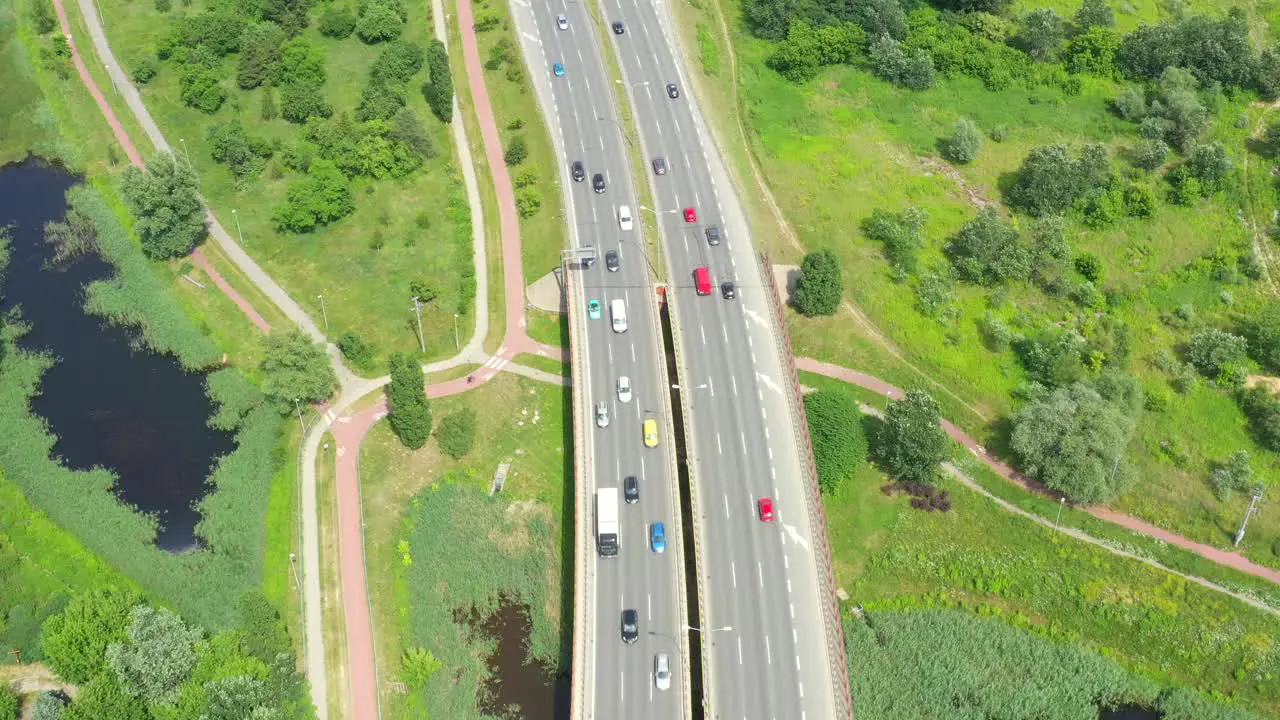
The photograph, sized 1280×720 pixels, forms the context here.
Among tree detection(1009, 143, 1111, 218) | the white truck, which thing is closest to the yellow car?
the white truck

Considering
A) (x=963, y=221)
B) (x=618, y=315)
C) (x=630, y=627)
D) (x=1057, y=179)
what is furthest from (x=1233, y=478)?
(x=618, y=315)

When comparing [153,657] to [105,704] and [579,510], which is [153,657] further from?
[579,510]

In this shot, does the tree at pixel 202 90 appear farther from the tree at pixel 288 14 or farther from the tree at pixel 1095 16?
the tree at pixel 1095 16

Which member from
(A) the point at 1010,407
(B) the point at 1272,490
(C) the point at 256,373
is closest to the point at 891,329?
(A) the point at 1010,407

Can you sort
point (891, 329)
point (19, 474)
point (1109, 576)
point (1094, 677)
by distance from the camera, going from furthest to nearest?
point (891, 329), point (19, 474), point (1109, 576), point (1094, 677)

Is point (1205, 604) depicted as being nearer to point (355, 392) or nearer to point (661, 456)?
point (661, 456)
